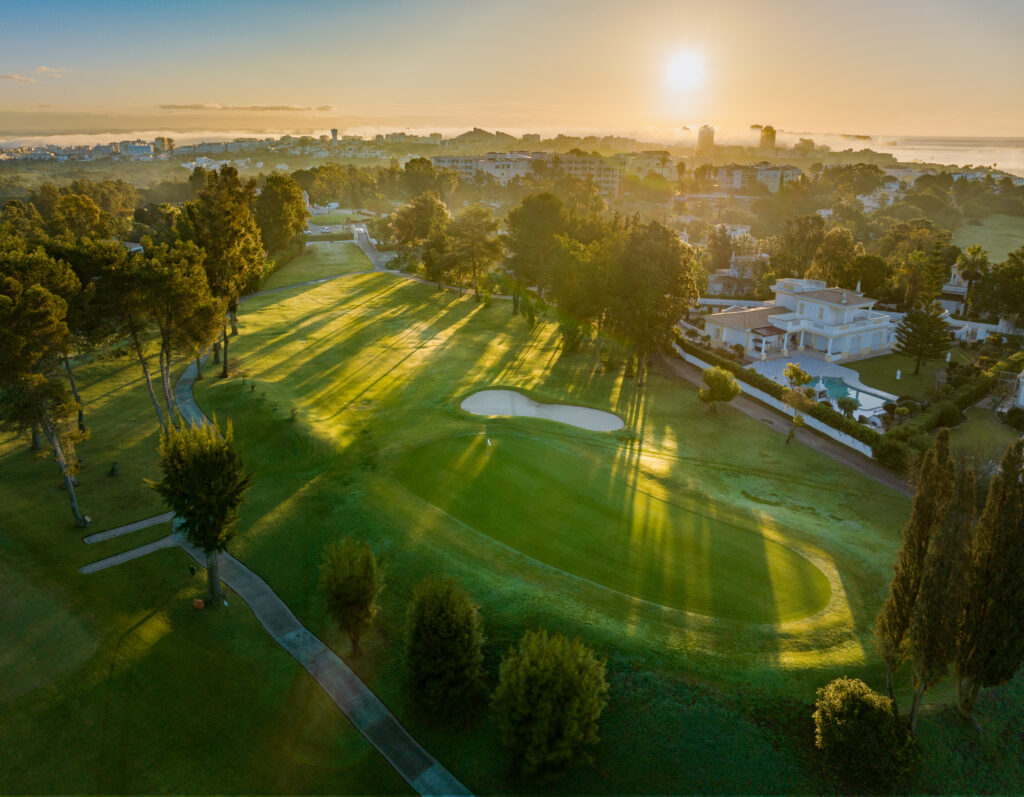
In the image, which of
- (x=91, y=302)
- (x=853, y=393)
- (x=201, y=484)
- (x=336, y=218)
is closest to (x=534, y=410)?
(x=201, y=484)

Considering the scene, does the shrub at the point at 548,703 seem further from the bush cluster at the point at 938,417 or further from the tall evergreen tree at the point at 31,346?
the bush cluster at the point at 938,417

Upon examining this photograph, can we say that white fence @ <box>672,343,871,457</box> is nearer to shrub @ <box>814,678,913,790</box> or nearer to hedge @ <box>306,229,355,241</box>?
shrub @ <box>814,678,913,790</box>

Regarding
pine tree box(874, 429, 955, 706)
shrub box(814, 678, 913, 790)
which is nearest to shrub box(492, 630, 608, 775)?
shrub box(814, 678, 913, 790)

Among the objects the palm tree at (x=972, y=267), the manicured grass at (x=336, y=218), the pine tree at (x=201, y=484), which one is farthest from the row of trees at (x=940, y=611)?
the manicured grass at (x=336, y=218)

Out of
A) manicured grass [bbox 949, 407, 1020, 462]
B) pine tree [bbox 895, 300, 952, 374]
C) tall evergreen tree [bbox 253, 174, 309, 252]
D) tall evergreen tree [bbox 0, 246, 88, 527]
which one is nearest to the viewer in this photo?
tall evergreen tree [bbox 0, 246, 88, 527]

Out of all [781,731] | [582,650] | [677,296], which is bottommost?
[781,731]

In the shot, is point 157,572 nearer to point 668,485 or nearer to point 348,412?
point 348,412

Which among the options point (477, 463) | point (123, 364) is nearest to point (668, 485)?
point (477, 463)
